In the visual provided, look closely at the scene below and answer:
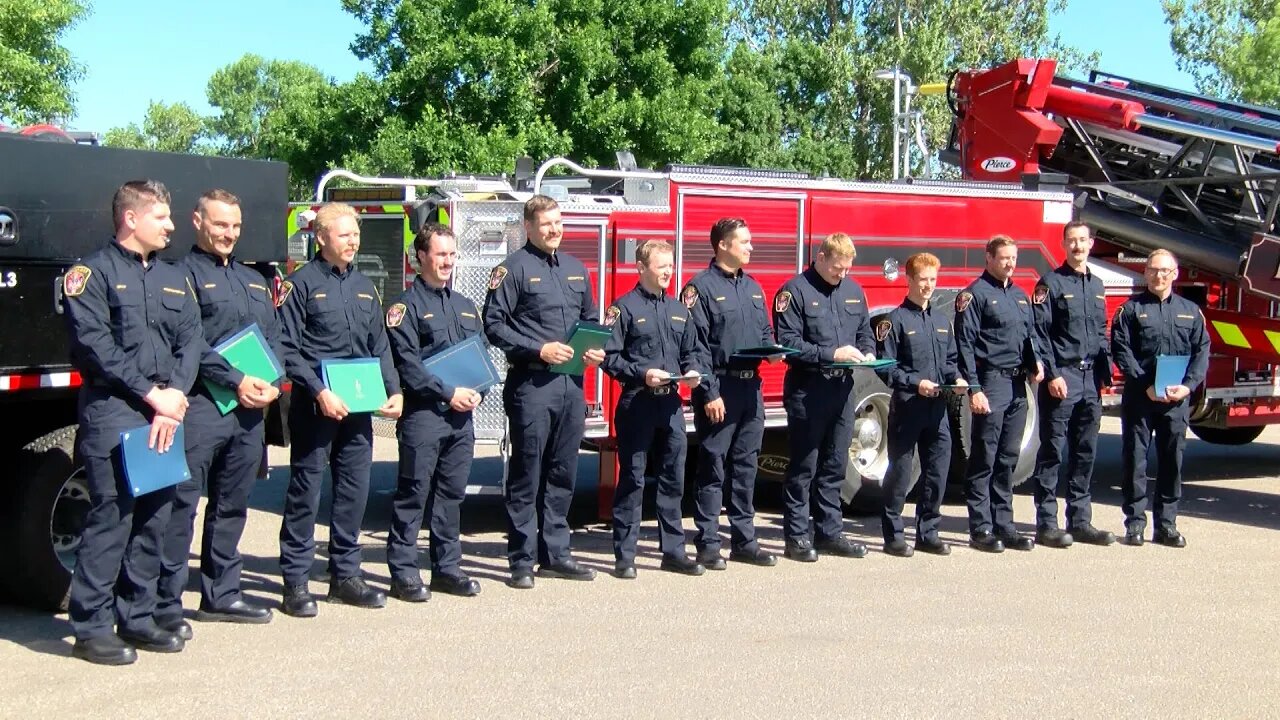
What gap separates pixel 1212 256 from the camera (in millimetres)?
10641

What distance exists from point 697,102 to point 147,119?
7710cm

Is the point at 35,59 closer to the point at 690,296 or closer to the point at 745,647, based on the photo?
the point at 690,296

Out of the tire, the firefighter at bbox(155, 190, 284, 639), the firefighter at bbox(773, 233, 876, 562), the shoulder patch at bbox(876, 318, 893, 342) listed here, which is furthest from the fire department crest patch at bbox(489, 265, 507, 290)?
the tire

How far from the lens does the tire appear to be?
1314 cm

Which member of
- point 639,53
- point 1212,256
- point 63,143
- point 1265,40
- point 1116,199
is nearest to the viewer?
point 63,143

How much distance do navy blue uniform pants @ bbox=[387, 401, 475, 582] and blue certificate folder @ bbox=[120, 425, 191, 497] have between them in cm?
131

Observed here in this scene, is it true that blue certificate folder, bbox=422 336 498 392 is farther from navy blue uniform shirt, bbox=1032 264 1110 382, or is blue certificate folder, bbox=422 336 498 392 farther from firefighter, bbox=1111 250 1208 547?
firefighter, bbox=1111 250 1208 547

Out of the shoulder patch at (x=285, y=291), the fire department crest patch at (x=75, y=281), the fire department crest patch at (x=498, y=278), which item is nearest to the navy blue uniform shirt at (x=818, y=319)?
the fire department crest patch at (x=498, y=278)

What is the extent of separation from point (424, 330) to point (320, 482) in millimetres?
895

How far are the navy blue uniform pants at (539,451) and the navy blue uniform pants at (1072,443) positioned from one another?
10.3 ft

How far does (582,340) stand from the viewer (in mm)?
7176

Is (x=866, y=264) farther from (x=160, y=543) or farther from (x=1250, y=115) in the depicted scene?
(x=160, y=543)

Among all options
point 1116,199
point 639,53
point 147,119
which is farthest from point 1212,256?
point 147,119

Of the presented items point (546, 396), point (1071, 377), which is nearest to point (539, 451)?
point (546, 396)
